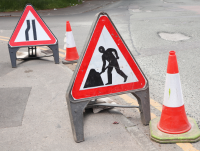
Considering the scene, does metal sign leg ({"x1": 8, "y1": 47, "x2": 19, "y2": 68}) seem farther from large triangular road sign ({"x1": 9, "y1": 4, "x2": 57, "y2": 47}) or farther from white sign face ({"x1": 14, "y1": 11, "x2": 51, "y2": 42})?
white sign face ({"x1": 14, "y1": 11, "x2": 51, "y2": 42})

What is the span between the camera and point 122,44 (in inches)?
130

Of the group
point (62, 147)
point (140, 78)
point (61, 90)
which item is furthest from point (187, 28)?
point (62, 147)

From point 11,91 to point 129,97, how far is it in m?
2.14

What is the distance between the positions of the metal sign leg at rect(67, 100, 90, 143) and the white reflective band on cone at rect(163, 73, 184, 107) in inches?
37.3

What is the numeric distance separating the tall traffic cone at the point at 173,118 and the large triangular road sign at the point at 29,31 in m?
3.89

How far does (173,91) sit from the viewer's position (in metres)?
3.20

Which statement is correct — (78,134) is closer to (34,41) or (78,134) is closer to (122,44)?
(122,44)

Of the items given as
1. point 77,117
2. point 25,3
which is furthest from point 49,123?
point 25,3

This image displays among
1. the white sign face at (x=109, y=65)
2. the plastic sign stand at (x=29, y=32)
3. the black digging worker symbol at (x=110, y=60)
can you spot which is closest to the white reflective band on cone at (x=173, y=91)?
the white sign face at (x=109, y=65)

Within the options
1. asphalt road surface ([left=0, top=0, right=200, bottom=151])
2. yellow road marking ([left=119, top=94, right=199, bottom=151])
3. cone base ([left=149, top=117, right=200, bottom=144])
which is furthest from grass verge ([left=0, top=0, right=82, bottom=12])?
cone base ([left=149, top=117, right=200, bottom=144])

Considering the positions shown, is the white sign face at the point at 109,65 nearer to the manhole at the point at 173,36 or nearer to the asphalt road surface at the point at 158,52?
the asphalt road surface at the point at 158,52

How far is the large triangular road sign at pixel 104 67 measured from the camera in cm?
316

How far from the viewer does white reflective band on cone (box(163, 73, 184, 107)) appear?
319cm

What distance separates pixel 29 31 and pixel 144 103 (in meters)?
3.78
